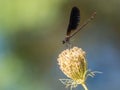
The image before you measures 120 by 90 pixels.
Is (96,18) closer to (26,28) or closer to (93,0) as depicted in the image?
(93,0)

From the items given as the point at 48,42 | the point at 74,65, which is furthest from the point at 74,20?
the point at 48,42

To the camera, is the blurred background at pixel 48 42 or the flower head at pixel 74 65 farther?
the blurred background at pixel 48 42

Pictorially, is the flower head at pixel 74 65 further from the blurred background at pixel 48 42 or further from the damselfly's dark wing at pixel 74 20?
the blurred background at pixel 48 42

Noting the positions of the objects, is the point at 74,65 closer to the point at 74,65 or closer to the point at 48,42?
the point at 74,65

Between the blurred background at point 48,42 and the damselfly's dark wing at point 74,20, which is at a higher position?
the blurred background at point 48,42

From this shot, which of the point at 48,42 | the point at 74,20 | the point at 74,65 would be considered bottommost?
the point at 74,65

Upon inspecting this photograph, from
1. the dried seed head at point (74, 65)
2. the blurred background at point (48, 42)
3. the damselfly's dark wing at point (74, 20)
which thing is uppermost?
the blurred background at point (48, 42)

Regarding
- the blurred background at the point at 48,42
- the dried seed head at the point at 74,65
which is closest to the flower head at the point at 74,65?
the dried seed head at the point at 74,65

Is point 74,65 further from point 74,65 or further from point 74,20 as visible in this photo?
point 74,20

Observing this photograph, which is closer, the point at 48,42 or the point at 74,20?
the point at 74,20

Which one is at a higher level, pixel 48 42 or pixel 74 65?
pixel 48 42
